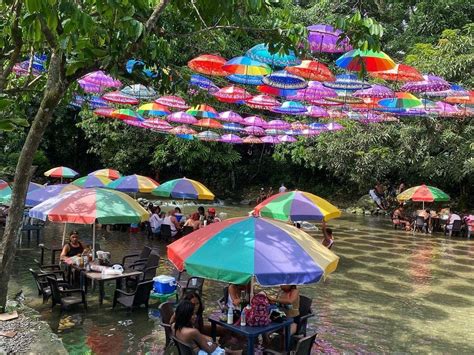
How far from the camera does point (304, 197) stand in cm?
1107

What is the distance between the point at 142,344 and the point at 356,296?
4661 mm

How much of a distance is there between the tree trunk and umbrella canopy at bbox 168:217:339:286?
6.03 ft

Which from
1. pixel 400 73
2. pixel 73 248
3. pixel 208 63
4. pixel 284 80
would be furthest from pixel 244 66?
pixel 73 248

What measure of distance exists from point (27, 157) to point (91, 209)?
2765 millimetres

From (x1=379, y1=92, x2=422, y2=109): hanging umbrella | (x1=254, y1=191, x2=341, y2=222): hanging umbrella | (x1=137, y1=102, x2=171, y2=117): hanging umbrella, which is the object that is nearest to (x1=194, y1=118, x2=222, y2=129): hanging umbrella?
(x1=137, y1=102, x2=171, y2=117): hanging umbrella

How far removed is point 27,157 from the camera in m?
5.37

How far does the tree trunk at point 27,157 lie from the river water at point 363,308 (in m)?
1.58

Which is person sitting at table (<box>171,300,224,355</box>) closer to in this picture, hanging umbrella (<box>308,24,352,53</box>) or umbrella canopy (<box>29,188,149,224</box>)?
umbrella canopy (<box>29,188,149,224</box>)

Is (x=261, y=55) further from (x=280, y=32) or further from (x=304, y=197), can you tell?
(x=280, y=32)

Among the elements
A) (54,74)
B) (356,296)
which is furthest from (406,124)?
(54,74)

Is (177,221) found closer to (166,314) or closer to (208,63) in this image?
(208,63)

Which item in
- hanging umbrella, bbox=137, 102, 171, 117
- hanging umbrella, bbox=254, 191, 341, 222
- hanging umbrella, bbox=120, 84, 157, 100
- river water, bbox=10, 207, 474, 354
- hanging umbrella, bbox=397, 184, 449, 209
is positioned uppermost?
hanging umbrella, bbox=120, 84, 157, 100

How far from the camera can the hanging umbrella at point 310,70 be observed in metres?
10.2

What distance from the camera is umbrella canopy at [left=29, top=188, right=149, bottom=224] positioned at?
7.93 meters
